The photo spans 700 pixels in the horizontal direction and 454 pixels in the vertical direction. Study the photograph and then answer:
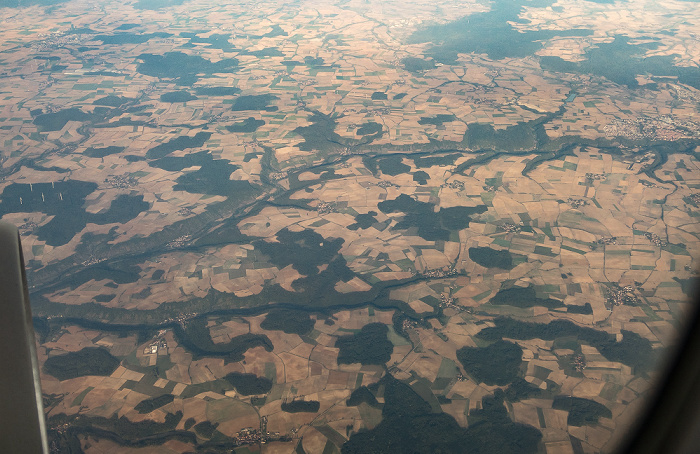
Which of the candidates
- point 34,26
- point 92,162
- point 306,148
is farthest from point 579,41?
point 34,26

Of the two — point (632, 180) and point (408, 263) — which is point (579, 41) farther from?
point (408, 263)

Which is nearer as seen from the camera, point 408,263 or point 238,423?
point 238,423

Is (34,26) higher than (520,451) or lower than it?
higher

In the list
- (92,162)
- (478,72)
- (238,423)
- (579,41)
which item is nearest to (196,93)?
(92,162)

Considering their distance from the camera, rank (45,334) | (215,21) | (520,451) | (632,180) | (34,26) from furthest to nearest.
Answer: (215,21) < (34,26) < (632,180) < (45,334) < (520,451)

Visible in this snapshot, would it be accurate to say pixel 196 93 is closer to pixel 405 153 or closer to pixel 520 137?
pixel 405 153

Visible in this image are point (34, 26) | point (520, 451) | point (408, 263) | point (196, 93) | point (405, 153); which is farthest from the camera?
point (34, 26)
